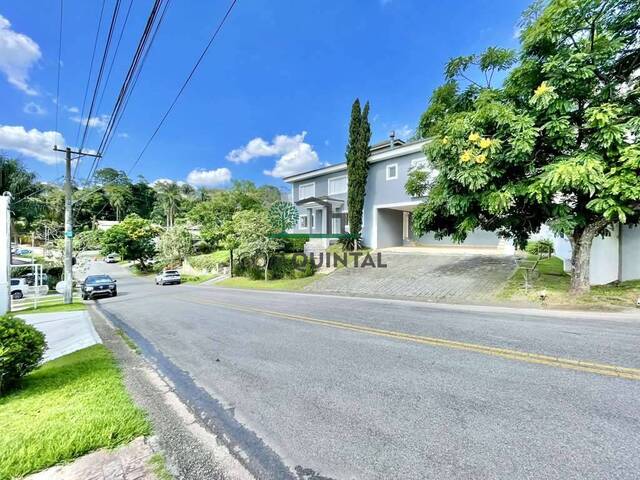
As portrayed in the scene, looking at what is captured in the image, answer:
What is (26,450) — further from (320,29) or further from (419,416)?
(320,29)

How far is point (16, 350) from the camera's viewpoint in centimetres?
362

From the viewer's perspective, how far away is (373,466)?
2295mm

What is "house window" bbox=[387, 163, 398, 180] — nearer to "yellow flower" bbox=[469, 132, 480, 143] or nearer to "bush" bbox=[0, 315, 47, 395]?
"yellow flower" bbox=[469, 132, 480, 143]

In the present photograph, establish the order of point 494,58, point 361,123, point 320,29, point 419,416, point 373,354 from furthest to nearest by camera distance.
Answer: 1. point 361,123
2. point 320,29
3. point 494,58
4. point 373,354
5. point 419,416

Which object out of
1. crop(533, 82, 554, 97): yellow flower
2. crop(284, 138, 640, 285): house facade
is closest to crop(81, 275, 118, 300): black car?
crop(284, 138, 640, 285): house facade

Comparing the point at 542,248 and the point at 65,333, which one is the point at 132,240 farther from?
the point at 542,248

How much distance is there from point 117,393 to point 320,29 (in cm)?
1497

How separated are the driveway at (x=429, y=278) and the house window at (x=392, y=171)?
589cm

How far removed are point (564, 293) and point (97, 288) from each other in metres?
23.2

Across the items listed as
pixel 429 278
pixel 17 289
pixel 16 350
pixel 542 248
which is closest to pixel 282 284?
pixel 429 278

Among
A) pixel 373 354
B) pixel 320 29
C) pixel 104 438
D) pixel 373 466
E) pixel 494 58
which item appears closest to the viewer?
pixel 373 466

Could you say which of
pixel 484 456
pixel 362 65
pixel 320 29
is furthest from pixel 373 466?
pixel 362 65

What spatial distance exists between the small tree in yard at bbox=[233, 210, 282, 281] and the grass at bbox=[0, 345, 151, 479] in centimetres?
1662

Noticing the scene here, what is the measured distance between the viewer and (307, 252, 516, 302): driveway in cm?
1162
